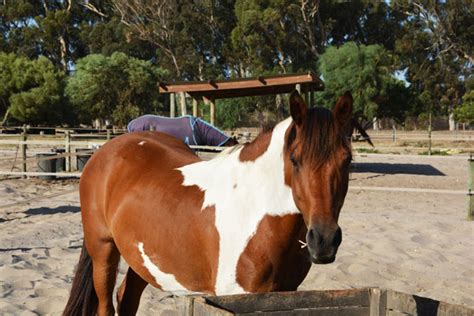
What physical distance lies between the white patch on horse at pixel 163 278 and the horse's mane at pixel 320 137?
1.00m

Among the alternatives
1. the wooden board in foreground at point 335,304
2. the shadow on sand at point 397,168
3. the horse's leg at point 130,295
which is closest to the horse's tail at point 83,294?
the horse's leg at point 130,295

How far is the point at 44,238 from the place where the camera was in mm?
6113

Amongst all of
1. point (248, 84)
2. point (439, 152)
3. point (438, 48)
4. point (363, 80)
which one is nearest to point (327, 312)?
point (248, 84)

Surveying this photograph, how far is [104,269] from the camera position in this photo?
3.12 m

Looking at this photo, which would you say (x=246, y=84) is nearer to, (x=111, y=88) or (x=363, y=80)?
(x=363, y=80)

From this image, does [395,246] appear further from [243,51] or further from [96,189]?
[243,51]

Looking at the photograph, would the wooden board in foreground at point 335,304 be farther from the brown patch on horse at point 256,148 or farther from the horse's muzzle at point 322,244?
the brown patch on horse at point 256,148

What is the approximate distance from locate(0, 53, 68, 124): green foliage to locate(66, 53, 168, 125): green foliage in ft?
3.74

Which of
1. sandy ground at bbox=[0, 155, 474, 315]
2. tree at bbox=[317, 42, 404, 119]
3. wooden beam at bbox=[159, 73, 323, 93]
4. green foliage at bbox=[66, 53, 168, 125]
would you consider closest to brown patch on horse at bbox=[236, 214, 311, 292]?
sandy ground at bbox=[0, 155, 474, 315]

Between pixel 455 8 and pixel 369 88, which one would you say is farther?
pixel 455 8

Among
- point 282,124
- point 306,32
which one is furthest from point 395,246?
point 306,32

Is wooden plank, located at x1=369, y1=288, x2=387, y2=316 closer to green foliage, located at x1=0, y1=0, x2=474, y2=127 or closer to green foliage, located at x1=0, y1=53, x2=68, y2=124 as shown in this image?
green foliage, located at x1=0, y1=0, x2=474, y2=127

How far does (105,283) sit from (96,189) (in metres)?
0.59

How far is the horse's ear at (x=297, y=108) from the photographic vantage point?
1.95m
